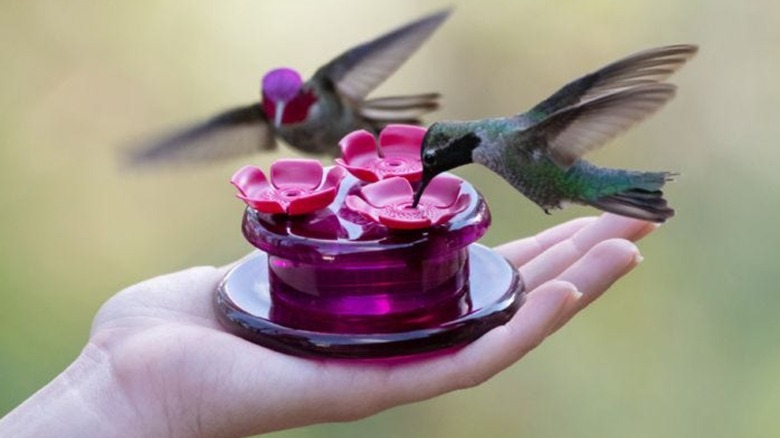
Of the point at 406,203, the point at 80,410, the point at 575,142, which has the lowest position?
the point at 80,410

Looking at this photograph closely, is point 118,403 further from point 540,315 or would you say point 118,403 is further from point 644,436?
point 644,436

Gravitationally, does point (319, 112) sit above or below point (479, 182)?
above

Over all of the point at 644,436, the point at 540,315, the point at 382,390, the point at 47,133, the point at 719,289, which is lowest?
the point at 644,436

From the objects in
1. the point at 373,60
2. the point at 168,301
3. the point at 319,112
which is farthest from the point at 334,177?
the point at 373,60

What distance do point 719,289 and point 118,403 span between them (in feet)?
7.26

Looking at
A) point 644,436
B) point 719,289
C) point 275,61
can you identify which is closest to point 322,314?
point 644,436

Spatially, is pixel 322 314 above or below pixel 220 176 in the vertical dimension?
above

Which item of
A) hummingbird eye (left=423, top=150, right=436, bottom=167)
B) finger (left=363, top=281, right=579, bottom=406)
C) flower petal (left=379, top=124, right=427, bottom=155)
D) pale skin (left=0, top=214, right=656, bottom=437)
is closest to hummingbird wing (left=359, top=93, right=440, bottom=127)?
flower petal (left=379, top=124, right=427, bottom=155)

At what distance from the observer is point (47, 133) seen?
4.04 meters

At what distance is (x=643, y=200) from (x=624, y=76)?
20 centimetres

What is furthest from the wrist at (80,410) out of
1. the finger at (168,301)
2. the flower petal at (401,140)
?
the flower petal at (401,140)

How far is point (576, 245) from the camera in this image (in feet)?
7.10

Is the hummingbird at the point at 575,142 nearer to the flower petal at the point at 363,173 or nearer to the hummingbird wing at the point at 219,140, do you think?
the flower petal at the point at 363,173

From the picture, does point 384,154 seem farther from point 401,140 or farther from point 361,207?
point 361,207
